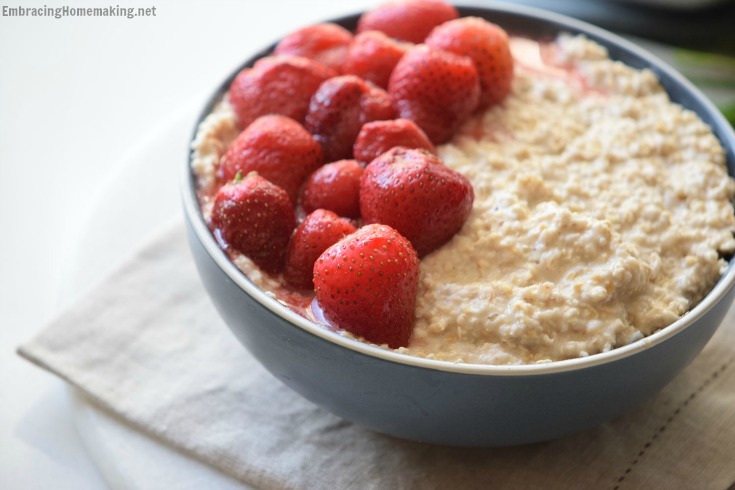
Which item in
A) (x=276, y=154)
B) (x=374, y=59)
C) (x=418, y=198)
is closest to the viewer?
(x=418, y=198)

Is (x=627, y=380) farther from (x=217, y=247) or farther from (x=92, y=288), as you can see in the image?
(x=92, y=288)

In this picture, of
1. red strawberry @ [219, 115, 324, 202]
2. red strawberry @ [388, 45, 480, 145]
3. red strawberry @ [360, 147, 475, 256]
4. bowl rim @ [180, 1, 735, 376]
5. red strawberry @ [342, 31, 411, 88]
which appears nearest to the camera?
bowl rim @ [180, 1, 735, 376]

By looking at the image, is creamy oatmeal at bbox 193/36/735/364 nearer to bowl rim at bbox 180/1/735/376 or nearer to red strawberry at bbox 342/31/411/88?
bowl rim at bbox 180/1/735/376

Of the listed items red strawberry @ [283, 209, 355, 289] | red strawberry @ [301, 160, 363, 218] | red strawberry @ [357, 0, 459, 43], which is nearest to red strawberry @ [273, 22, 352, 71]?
red strawberry @ [357, 0, 459, 43]

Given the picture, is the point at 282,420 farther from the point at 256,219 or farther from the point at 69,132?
the point at 69,132

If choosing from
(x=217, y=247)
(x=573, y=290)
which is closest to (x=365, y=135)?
(x=217, y=247)

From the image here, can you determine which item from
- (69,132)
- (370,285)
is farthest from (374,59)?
(69,132)

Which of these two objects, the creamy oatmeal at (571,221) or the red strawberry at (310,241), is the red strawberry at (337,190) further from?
the creamy oatmeal at (571,221)

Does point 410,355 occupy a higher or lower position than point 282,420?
higher
